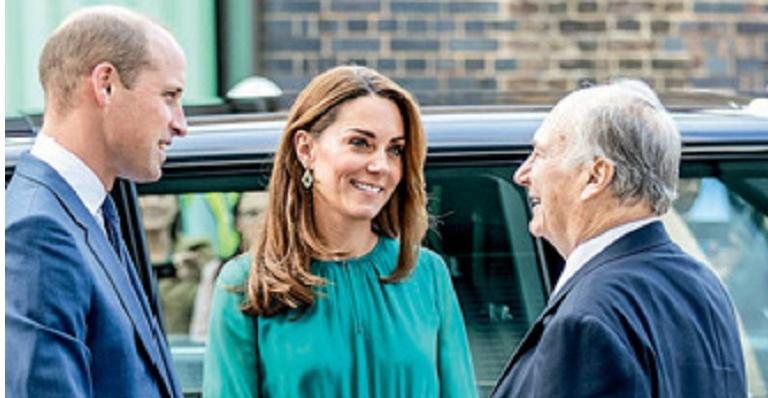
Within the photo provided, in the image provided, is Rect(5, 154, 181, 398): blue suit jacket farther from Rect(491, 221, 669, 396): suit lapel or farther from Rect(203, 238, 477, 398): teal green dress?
Rect(491, 221, 669, 396): suit lapel

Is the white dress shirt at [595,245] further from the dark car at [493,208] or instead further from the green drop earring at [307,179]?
the dark car at [493,208]

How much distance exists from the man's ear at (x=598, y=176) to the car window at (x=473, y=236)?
3.77ft

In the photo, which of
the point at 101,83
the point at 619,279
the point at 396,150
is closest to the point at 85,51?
the point at 101,83

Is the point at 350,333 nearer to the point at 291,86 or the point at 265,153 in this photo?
the point at 265,153

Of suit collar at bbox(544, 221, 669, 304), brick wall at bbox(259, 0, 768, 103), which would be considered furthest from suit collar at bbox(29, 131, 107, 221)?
brick wall at bbox(259, 0, 768, 103)

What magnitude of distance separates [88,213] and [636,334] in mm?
938

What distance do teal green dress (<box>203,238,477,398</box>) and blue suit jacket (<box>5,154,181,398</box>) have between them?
471 mm

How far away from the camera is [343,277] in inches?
160

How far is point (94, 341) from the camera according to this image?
3.36m

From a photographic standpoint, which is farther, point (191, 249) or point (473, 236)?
point (191, 249)

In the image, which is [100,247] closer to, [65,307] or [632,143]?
[65,307]

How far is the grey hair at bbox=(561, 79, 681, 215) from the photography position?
11.2ft

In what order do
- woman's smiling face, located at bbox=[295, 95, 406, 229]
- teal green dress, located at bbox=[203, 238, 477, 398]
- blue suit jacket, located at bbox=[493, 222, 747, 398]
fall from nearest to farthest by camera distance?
blue suit jacket, located at bbox=[493, 222, 747, 398] → teal green dress, located at bbox=[203, 238, 477, 398] → woman's smiling face, located at bbox=[295, 95, 406, 229]

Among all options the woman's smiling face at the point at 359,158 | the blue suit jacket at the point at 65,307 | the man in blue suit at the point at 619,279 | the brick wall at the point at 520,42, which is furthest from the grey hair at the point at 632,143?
the brick wall at the point at 520,42
